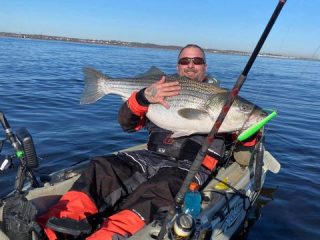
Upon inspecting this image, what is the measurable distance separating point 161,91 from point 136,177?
125cm

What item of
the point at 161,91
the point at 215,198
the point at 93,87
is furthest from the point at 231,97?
the point at 93,87

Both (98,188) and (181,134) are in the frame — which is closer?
(98,188)

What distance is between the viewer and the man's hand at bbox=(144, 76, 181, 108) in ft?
16.1

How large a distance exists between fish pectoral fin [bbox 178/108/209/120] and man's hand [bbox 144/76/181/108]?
0.22m

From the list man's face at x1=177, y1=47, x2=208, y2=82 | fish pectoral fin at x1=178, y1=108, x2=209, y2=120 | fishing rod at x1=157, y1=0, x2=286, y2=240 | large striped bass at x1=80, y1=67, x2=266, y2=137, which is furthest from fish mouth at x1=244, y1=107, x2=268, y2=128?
man's face at x1=177, y1=47, x2=208, y2=82

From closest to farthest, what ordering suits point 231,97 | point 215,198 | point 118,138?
point 231,97, point 215,198, point 118,138

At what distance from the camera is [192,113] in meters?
4.91

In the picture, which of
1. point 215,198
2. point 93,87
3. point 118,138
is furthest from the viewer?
point 118,138

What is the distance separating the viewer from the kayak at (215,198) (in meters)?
4.07

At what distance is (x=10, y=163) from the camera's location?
4.34 metres

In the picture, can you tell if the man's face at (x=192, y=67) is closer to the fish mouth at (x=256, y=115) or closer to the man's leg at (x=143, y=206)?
the fish mouth at (x=256, y=115)

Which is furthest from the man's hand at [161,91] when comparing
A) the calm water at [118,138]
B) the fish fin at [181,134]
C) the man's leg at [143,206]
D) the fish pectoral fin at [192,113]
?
the calm water at [118,138]

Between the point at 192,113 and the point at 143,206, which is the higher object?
the point at 192,113

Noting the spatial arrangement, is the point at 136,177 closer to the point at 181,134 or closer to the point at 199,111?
the point at 181,134
